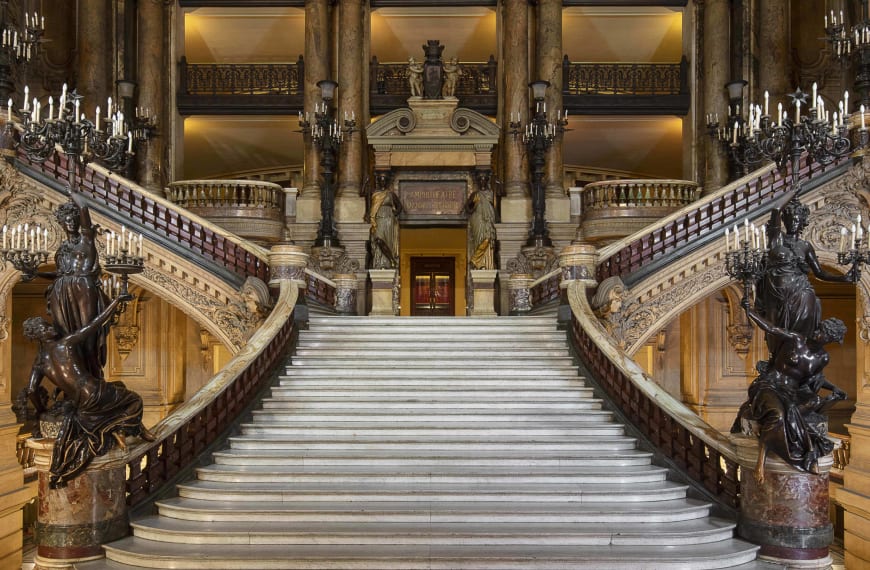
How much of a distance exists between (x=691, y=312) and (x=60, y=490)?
13531mm

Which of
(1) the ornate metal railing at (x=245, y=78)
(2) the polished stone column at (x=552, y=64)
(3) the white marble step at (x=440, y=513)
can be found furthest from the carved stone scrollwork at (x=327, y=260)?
(3) the white marble step at (x=440, y=513)

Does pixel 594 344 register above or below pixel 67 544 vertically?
above

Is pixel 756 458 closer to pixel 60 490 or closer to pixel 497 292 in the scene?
pixel 60 490

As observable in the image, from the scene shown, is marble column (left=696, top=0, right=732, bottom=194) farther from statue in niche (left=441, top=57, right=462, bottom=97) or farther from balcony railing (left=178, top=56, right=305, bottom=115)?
balcony railing (left=178, top=56, right=305, bottom=115)

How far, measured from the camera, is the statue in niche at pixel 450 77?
17.1 meters

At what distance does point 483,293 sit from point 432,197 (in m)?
3.70

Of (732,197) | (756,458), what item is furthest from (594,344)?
(732,197)

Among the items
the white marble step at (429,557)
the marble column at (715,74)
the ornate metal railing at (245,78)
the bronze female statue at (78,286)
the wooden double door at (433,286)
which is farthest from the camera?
the wooden double door at (433,286)

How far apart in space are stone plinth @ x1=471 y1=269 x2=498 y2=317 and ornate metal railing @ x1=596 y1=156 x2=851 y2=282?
2.48 meters

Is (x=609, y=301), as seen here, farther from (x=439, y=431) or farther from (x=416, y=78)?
(x=416, y=78)

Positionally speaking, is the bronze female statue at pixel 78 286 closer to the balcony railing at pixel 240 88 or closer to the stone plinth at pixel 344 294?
the stone plinth at pixel 344 294

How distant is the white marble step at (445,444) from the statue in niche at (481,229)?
23.8 feet

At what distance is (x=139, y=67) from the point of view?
17.2 m

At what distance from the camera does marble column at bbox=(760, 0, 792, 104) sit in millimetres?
16578
